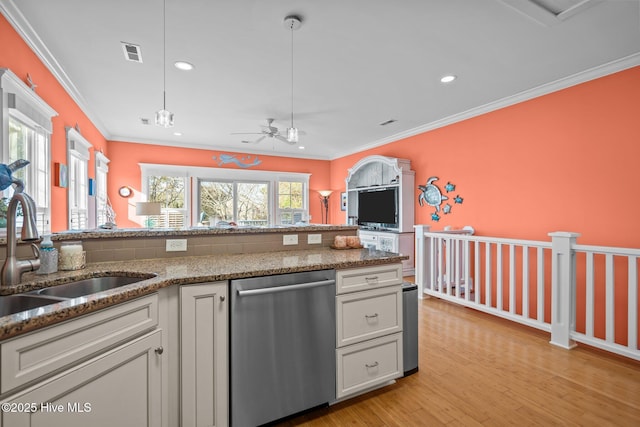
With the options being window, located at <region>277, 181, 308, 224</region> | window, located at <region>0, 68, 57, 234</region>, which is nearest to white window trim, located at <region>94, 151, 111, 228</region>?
window, located at <region>0, 68, 57, 234</region>

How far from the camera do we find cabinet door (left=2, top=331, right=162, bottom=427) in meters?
0.92

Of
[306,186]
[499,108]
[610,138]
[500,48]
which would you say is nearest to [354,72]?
[500,48]

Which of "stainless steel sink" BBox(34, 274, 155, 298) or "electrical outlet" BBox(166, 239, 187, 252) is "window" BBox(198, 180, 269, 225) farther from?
"stainless steel sink" BBox(34, 274, 155, 298)

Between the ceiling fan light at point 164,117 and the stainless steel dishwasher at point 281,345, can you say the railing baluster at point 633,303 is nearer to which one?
the stainless steel dishwasher at point 281,345

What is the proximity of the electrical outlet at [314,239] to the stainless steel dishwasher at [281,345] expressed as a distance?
694 millimetres

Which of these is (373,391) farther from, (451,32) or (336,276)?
(451,32)

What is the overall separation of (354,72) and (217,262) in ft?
7.75

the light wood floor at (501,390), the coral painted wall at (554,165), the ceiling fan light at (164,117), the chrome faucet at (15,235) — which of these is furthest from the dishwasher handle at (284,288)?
the coral painted wall at (554,165)

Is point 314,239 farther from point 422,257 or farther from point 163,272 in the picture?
point 422,257

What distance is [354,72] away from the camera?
3.10 m

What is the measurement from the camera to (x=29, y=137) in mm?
2564

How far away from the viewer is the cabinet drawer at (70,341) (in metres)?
0.87

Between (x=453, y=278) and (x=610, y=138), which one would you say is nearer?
(x=610, y=138)

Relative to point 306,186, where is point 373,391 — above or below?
below
